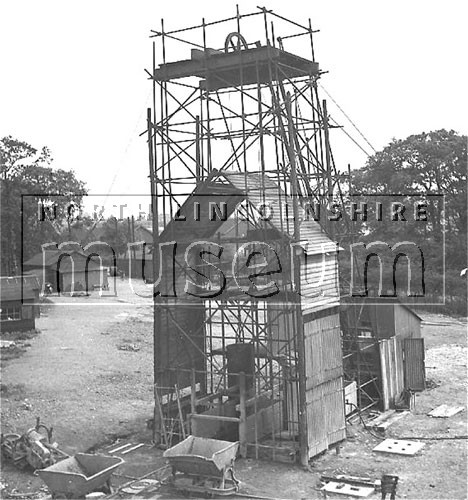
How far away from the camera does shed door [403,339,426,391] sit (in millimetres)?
25328

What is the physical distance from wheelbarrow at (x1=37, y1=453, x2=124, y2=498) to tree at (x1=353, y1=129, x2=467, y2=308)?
138 feet

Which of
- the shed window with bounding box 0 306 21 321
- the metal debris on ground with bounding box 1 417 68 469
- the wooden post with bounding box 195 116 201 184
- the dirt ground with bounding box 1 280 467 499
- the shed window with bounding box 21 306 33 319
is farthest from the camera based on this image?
the shed window with bounding box 0 306 21 321

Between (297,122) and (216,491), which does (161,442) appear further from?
(297,122)

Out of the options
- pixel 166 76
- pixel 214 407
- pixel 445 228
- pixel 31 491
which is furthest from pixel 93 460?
pixel 445 228

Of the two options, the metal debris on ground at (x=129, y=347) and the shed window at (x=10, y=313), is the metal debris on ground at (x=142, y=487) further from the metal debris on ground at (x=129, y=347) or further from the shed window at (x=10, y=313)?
the shed window at (x=10, y=313)

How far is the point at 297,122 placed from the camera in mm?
22375

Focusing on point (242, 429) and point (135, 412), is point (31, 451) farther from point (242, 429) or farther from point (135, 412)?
point (135, 412)

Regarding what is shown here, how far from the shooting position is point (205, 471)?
15.5 metres

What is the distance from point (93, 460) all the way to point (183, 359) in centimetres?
585

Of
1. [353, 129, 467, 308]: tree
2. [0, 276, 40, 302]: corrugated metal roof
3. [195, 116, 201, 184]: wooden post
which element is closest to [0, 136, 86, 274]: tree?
[0, 276, 40, 302]: corrugated metal roof

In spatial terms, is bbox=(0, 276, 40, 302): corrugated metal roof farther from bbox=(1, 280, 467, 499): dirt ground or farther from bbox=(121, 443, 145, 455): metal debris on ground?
bbox=(121, 443, 145, 455): metal debris on ground

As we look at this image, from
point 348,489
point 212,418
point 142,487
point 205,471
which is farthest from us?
point 212,418

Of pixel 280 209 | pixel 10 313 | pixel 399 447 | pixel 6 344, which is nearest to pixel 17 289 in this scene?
pixel 10 313

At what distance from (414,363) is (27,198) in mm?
50994
